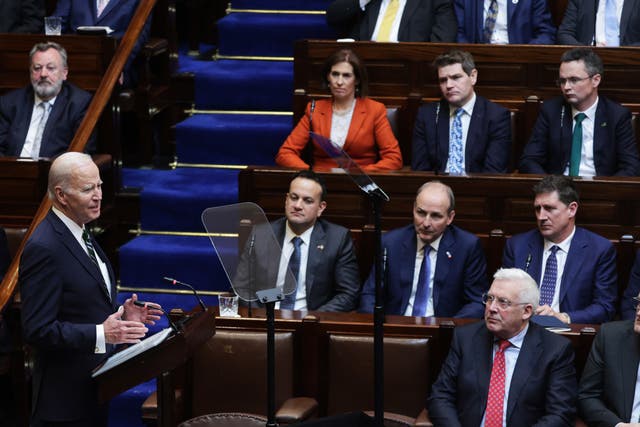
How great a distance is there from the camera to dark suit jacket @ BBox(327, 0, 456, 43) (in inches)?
152

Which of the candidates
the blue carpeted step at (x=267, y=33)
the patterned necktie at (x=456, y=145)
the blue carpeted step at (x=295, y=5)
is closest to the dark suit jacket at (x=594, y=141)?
the patterned necktie at (x=456, y=145)

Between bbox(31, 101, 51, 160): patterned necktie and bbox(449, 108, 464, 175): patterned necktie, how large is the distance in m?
1.28

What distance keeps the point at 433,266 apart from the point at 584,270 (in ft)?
1.24

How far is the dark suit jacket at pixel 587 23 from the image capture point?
377 centimetres

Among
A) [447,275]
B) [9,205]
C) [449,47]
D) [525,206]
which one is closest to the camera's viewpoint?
[447,275]

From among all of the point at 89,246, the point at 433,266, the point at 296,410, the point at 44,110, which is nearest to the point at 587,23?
the point at 433,266

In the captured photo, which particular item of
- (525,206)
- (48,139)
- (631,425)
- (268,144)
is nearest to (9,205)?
(48,139)

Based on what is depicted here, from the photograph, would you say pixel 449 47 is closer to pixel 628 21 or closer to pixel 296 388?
pixel 628 21

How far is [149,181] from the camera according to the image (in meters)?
3.81

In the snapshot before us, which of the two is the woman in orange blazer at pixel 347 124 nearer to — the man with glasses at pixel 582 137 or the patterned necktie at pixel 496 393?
the man with glasses at pixel 582 137

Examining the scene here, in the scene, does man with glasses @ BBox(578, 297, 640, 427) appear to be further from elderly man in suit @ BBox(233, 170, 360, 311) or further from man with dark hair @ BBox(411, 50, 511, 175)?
man with dark hair @ BBox(411, 50, 511, 175)

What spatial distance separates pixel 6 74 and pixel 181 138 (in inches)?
24.5

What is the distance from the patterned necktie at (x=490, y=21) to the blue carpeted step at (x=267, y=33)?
669 mm

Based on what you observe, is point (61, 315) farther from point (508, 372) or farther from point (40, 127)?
point (40, 127)
